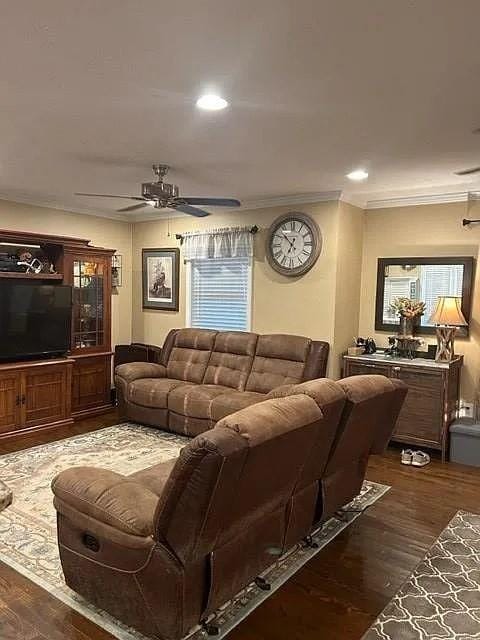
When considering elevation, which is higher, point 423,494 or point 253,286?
point 253,286

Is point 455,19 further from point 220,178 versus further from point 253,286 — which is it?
point 253,286

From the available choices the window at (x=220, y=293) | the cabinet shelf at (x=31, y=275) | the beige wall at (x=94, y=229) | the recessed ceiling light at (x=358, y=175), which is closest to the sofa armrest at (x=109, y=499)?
the recessed ceiling light at (x=358, y=175)

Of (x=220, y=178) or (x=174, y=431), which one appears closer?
(x=220, y=178)

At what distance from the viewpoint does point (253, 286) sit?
5852 millimetres

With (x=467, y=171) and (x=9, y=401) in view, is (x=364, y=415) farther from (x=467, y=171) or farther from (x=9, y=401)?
(x=9, y=401)

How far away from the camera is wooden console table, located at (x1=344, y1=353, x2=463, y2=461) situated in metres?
4.57

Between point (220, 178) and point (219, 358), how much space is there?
2.06m

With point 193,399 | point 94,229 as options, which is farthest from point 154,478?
point 94,229

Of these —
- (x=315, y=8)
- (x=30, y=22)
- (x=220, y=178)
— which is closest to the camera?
(x=315, y=8)

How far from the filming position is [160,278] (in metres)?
6.80

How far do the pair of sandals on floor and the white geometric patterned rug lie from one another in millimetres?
1348

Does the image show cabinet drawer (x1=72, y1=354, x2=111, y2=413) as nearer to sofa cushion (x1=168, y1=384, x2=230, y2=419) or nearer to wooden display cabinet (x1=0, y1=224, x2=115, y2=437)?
wooden display cabinet (x1=0, y1=224, x2=115, y2=437)

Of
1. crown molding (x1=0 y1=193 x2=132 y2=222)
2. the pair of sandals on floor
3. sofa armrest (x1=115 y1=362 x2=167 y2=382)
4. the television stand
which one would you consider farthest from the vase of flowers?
crown molding (x1=0 y1=193 x2=132 y2=222)

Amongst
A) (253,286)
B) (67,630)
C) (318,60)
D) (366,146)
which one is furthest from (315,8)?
(253,286)
